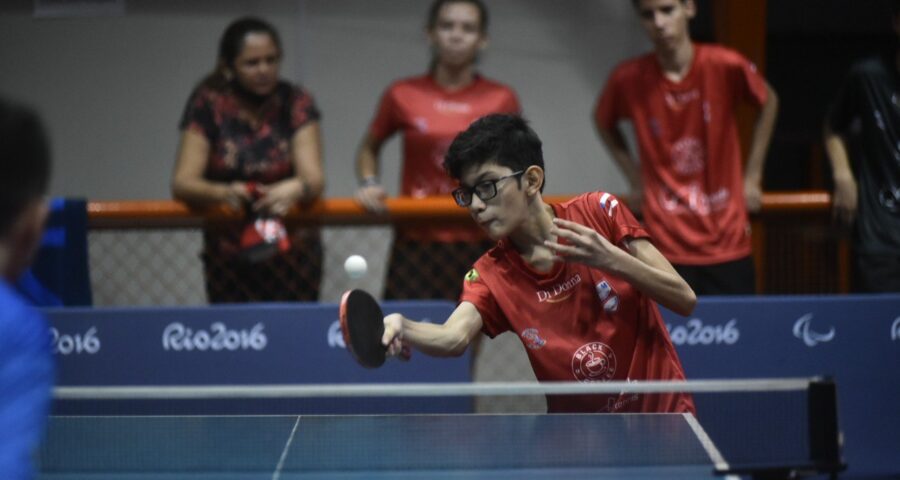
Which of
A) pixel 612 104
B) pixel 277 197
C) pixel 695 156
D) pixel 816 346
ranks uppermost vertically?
pixel 612 104

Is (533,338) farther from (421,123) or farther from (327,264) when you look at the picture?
(327,264)

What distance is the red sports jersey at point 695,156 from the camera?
17.9 feet

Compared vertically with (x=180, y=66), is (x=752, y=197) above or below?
below

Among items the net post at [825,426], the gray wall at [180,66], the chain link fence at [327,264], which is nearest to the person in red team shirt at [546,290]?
the net post at [825,426]

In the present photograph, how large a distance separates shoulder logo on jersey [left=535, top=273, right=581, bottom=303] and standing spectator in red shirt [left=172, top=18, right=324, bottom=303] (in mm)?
1959

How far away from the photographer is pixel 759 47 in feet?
23.0

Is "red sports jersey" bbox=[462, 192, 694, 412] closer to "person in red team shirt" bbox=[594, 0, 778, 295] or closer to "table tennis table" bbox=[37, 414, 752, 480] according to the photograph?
"table tennis table" bbox=[37, 414, 752, 480]

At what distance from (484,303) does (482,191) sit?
15.7 inches

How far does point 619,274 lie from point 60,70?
5.21 meters

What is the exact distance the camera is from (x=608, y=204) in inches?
149

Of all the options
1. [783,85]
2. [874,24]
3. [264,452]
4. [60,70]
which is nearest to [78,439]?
[264,452]

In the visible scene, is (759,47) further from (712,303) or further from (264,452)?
(264,452)

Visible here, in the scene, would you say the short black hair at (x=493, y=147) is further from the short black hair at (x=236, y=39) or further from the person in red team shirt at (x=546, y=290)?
the short black hair at (x=236, y=39)

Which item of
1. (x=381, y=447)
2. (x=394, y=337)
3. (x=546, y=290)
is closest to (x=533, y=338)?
(x=546, y=290)
